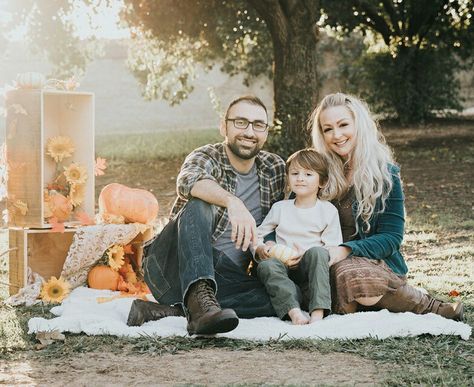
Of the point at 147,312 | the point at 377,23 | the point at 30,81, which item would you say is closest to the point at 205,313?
the point at 147,312

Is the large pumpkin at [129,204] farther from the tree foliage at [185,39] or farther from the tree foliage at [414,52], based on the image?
the tree foliage at [414,52]

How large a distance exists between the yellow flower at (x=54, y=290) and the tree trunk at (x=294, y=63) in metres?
7.37

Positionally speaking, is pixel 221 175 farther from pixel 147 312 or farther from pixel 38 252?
pixel 38 252

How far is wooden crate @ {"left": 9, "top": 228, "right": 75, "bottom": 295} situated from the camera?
5.14 metres

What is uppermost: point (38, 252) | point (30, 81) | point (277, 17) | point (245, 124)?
point (277, 17)

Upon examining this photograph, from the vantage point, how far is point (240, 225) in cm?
409

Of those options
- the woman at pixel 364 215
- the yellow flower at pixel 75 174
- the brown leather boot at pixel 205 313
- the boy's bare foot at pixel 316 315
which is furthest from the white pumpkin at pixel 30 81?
the boy's bare foot at pixel 316 315

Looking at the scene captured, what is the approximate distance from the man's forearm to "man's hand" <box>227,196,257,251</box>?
0.05m

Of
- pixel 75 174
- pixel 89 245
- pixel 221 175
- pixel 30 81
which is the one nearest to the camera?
pixel 221 175

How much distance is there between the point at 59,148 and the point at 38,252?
0.71m

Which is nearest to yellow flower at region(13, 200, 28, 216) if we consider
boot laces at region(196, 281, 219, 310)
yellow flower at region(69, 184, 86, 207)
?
yellow flower at region(69, 184, 86, 207)

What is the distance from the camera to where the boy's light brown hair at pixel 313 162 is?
4.53 m

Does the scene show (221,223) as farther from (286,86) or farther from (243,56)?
(243,56)

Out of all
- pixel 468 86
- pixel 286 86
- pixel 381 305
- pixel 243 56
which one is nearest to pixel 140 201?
pixel 381 305
